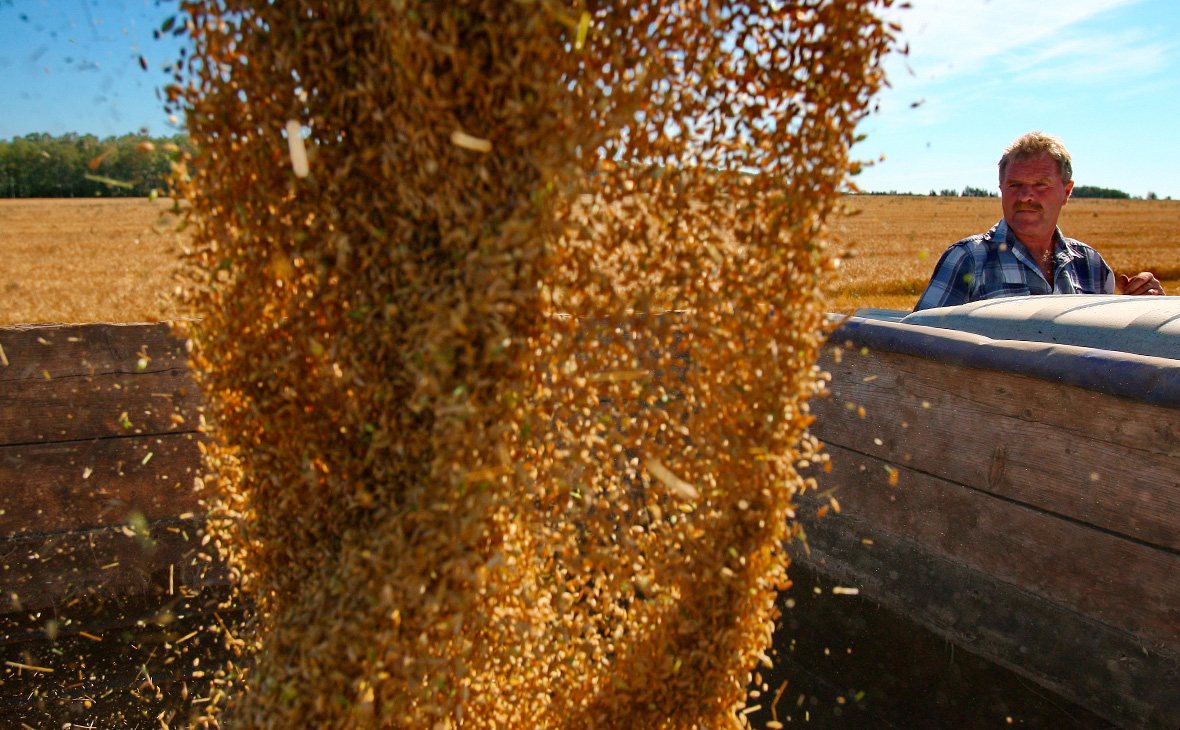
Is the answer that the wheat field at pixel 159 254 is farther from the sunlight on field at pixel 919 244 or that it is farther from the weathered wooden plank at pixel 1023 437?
the weathered wooden plank at pixel 1023 437

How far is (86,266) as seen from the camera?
1788cm

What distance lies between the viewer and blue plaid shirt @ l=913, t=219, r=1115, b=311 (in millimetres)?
3787

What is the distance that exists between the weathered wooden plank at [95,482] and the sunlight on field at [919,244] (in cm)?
A: 273

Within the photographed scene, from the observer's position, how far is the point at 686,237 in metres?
1.52

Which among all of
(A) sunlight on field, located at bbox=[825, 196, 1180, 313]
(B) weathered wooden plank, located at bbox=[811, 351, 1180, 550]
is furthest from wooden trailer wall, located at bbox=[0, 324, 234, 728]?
(B) weathered wooden plank, located at bbox=[811, 351, 1180, 550]

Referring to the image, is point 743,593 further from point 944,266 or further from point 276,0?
point 944,266

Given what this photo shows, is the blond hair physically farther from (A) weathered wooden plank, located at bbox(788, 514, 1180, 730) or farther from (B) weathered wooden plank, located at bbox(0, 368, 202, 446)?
(B) weathered wooden plank, located at bbox(0, 368, 202, 446)

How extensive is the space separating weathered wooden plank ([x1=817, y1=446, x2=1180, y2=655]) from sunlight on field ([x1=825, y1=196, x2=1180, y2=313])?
902 mm

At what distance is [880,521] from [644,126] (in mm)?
2340

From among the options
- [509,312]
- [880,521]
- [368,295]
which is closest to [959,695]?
[880,521]

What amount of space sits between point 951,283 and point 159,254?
14662 millimetres

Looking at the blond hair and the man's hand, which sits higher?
the blond hair

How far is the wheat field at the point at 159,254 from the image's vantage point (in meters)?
9.59

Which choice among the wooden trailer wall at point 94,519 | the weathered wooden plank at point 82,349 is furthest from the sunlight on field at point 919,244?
the wooden trailer wall at point 94,519
